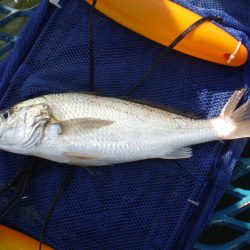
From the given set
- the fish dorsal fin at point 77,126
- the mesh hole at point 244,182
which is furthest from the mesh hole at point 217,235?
the fish dorsal fin at point 77,126

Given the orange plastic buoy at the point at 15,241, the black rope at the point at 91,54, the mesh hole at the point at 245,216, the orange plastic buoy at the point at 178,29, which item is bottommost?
the orange plastic buoy at the point at 15,241

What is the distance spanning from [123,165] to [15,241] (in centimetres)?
75

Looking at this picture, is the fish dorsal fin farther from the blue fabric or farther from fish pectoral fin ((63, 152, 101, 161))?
the blue fabric

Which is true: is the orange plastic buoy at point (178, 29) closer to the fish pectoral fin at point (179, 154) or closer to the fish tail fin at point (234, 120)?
the fish tail fin at point (234, 120)

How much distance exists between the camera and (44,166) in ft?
7.27

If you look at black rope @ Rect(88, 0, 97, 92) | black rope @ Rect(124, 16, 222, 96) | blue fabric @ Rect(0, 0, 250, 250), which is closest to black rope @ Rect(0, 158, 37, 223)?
blue fabric @ Rect(0, 0, 250, 250)

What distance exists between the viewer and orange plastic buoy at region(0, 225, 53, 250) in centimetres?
213

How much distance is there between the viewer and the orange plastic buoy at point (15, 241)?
2133 mm

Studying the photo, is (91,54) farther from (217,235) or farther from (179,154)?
(217,235)

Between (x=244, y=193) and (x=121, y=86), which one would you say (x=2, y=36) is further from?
(x=244, y=193)

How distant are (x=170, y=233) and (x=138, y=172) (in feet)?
1.27

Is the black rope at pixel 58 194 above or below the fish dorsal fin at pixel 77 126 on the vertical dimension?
below

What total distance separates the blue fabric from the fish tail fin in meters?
0.09

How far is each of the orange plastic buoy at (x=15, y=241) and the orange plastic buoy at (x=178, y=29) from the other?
140 centimetres
